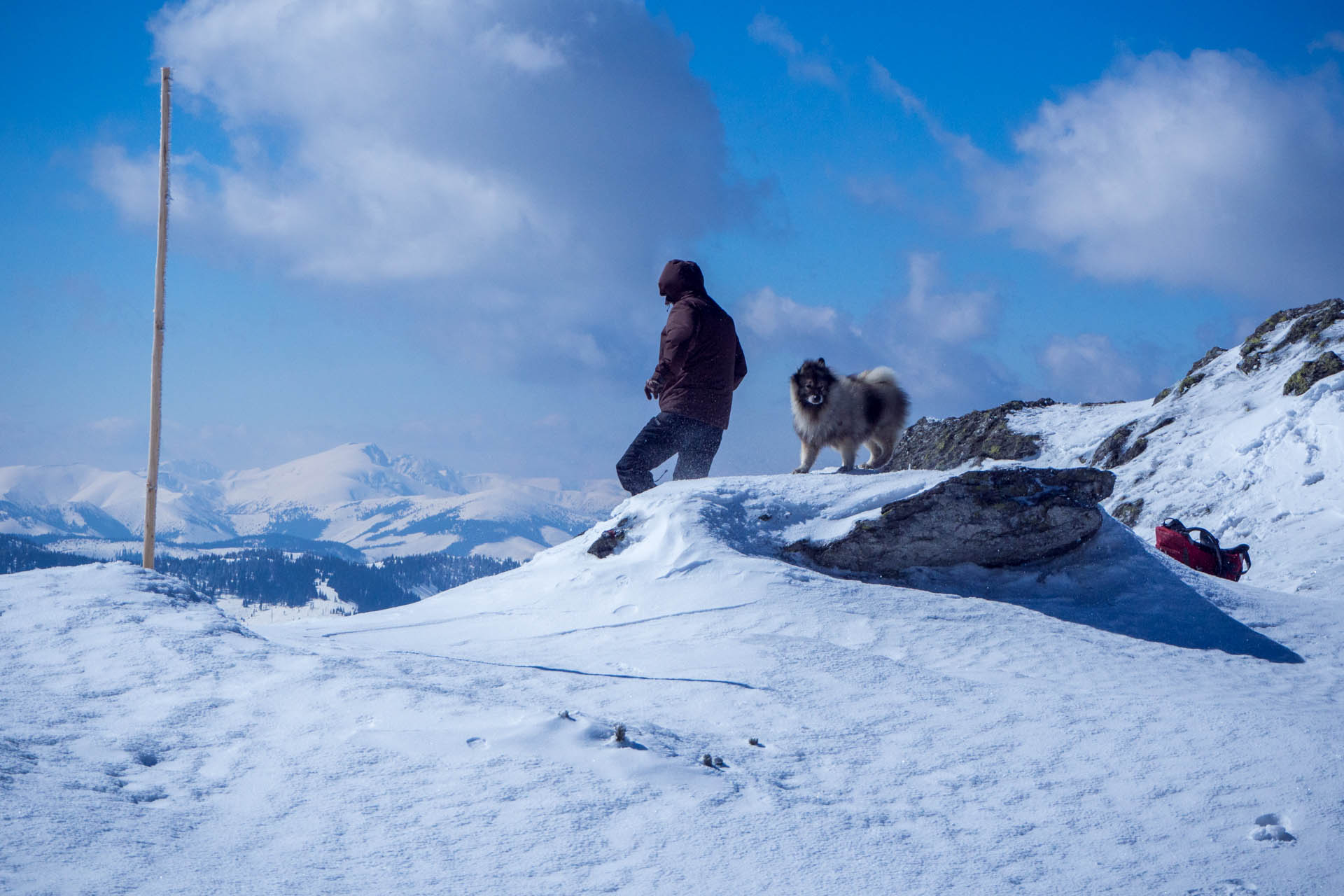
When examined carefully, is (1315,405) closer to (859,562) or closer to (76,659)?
(859,562)

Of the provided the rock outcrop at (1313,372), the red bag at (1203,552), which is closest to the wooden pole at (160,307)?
the red bag at (1203,552)

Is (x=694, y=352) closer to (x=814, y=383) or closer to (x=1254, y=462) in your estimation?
(x=814, y=383)

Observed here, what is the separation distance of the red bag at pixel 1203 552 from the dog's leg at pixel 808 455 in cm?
443

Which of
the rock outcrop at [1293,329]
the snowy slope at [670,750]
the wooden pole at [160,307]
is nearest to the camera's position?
the snowy slope at [670,750]

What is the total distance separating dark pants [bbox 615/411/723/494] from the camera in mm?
8031

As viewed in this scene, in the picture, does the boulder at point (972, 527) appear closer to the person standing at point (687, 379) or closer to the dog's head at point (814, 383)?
the person standing at point (687, 379)

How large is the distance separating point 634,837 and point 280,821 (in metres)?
1.25

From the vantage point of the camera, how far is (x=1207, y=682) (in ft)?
16.7

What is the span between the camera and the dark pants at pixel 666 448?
803 cm

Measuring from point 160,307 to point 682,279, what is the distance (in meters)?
4.82

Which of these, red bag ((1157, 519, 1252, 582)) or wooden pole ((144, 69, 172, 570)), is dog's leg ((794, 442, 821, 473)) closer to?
red bag ((1157, 519, 1252, 582))

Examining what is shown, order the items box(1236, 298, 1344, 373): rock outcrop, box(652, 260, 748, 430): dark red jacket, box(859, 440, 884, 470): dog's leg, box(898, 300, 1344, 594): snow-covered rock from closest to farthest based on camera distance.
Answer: box(652, 260, 748, 430): dark red jacket
box(859, 440, 884, 470): dog's leg
box(898, 300, 1344, 594): snow-covered rock
box(1236, 298, 1344, 373): rock outcrop

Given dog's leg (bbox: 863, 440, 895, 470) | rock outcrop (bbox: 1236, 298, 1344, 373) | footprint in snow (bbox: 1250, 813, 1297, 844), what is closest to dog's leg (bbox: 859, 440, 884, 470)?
dog's leg (bbox: 863, 440, 895, 470)

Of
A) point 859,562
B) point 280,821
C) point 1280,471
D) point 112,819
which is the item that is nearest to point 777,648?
point 859,562
